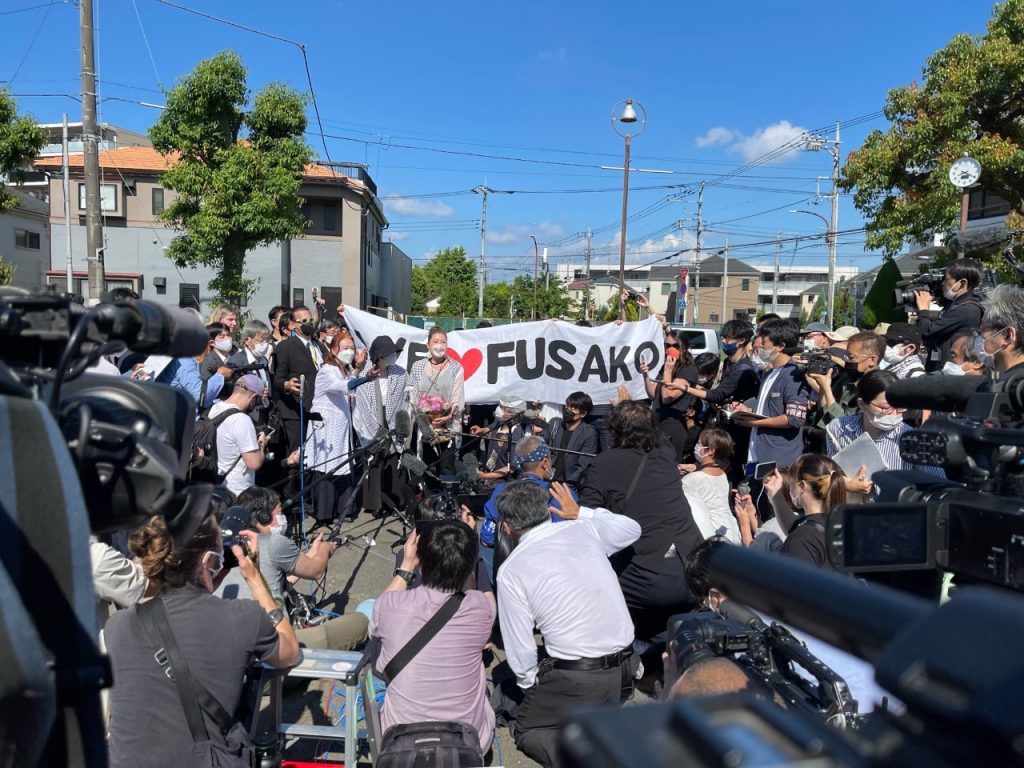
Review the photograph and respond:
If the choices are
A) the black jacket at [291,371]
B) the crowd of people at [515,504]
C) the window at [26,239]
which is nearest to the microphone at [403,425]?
the crowd of people at [515,504]

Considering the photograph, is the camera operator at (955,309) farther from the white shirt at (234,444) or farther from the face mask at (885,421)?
the white shirt at (234,444)

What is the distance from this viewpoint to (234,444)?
5535 millimetres

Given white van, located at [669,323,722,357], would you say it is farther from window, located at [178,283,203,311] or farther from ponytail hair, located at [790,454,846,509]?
window, located at [178,283,203,311]

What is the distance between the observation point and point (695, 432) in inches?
313

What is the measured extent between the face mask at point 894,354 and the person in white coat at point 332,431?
15.3ft

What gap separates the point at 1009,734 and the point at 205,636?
8.62 ft

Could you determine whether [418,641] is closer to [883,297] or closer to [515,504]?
[515,504]

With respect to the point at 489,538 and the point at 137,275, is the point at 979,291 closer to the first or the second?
the point at 489,538

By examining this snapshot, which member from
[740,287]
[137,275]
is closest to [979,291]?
[137,275]

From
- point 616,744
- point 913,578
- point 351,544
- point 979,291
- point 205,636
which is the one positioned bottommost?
point 351,544

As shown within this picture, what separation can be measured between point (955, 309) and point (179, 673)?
16.8ft

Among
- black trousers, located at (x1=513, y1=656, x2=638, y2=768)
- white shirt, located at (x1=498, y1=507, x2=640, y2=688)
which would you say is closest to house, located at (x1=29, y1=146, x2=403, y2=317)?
white shirt, located at (x1=498, y1=507, x2=640, y2=688)

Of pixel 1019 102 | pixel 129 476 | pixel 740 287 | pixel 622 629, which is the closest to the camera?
pixel 129 476

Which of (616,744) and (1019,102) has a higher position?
(1019,102)
